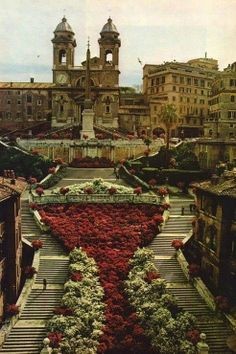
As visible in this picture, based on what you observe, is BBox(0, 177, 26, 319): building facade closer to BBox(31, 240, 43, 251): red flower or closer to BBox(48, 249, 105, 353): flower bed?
BBox(48, 249, 105, 353): flower bed

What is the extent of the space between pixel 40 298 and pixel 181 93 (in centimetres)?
7644

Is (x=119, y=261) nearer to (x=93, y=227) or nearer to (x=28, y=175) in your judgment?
(x=93, y=227)

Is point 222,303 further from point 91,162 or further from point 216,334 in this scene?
point 91,162

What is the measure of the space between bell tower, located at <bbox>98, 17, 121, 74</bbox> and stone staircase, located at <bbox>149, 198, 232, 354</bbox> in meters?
51.9

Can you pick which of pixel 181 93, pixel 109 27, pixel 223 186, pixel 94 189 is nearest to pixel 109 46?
pixel 109 27

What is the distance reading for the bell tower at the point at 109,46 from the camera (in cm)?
9506

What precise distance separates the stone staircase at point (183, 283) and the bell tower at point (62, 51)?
178 feet

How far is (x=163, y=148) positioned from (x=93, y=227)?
27085 mm

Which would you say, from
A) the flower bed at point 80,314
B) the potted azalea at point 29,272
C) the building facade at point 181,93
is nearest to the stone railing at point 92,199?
the flower bed at point 80,314

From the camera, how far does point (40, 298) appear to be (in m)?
35.2

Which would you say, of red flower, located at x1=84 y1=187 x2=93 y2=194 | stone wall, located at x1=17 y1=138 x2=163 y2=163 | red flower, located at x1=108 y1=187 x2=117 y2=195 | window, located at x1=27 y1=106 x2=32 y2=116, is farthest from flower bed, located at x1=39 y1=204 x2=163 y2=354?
window, located at x1=27 y1=106 x2=32 y2=116

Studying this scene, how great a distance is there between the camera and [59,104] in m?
95.2

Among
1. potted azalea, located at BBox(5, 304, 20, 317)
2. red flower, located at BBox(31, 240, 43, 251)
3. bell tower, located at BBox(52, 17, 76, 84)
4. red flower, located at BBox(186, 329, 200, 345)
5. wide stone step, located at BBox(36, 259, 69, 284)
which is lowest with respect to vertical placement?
red flower, located at BBox(186, 329, 200, 345)

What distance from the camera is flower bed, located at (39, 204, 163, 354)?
31375 mm
